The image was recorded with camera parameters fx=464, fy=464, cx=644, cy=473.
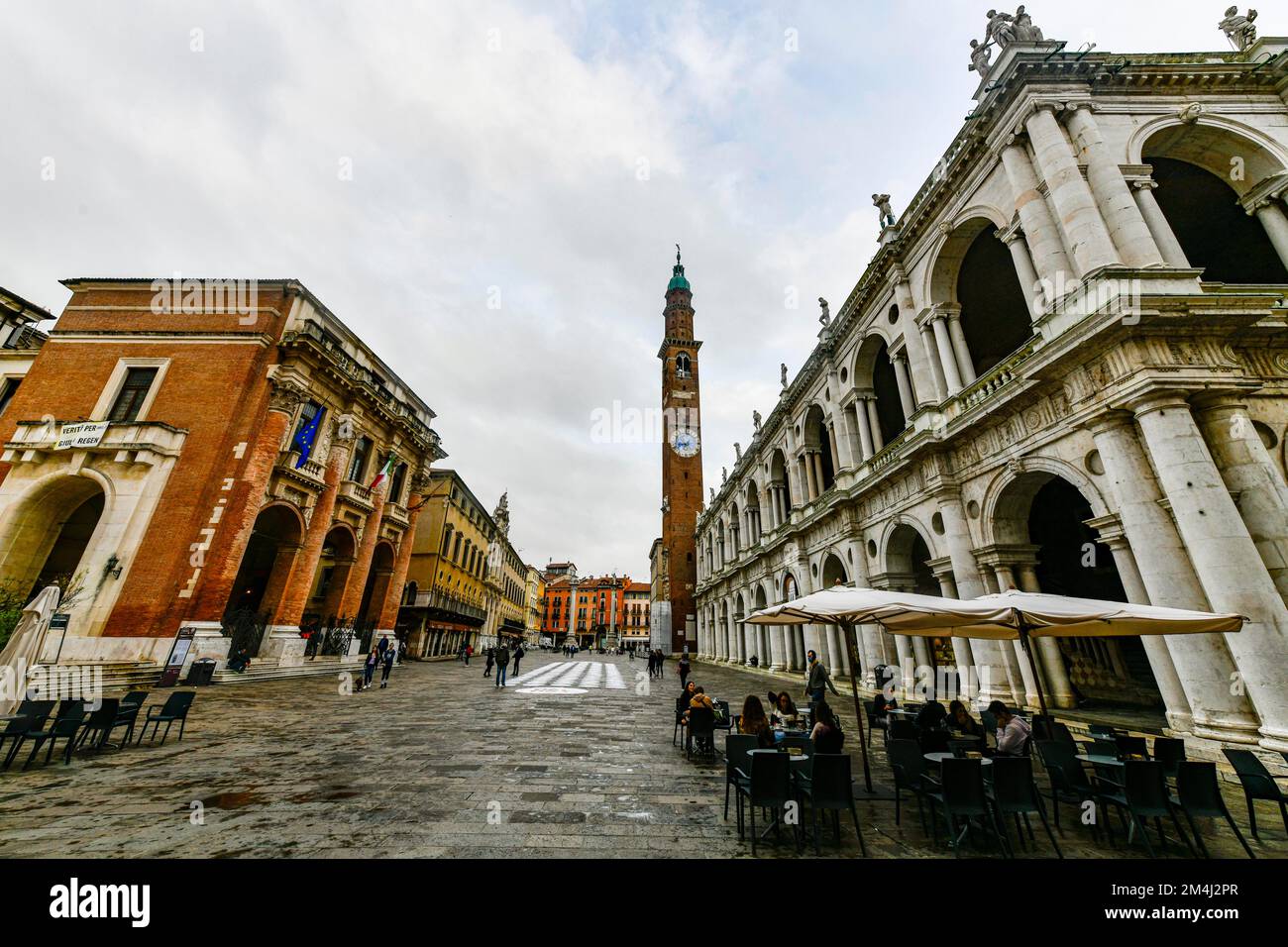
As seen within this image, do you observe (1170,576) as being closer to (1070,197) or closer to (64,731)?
(1070,197)

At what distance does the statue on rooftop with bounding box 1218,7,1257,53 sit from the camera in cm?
1192

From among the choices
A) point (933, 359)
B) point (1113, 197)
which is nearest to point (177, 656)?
point (933, 359)

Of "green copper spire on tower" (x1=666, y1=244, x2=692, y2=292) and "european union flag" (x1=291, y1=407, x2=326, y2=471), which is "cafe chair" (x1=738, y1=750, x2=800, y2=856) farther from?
"green copper spire on tower" (x1=666, y1=244, x2=692, y2=292)

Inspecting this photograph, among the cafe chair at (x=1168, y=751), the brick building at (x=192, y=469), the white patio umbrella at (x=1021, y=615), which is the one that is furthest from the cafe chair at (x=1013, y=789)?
the brick building at (x=192, y=469)

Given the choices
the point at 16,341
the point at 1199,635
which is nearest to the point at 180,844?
the point at 1199,635

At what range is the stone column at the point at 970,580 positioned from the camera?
36.4 ft

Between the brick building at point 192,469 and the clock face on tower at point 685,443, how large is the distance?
31.5 m

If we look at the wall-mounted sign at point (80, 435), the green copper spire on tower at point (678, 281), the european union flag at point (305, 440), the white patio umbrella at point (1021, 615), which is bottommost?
the white patio umbrella at point (1021, 615)

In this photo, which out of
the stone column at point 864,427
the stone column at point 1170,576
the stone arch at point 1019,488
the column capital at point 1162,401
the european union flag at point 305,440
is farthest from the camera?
the european union flag at point 305,440

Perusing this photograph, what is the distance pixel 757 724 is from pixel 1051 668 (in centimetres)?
952

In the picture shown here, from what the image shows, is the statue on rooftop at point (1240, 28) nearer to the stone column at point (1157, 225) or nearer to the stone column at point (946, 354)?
the stone column at point (1157, 225)

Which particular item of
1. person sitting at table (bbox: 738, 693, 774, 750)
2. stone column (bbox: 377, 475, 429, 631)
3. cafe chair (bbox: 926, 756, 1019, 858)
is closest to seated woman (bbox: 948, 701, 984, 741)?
cafe chair (bbox: 926, 756, 1019, 858)

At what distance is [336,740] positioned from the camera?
317 inches

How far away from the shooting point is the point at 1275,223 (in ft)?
35.2
